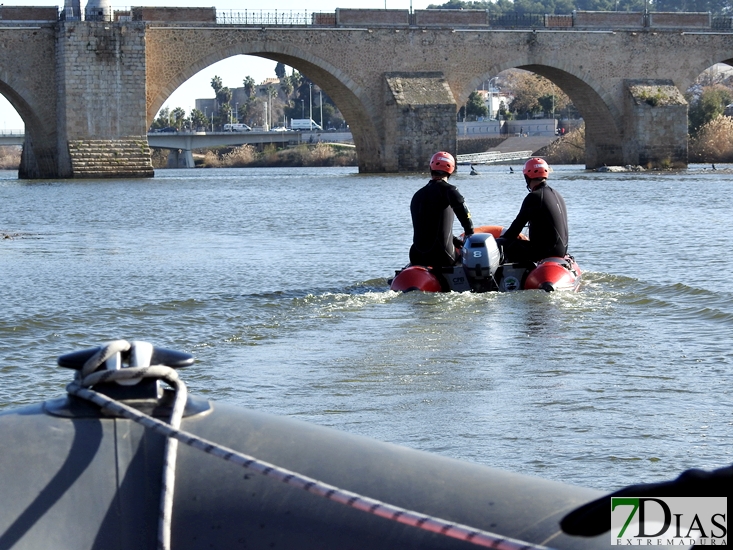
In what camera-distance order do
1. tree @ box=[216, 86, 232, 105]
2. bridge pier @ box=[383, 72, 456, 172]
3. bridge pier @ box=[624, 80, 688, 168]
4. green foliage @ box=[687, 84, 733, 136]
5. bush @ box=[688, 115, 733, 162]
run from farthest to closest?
tree @ box=[216, 86, 232, 105], green foliage @ box=[687, 84, 733, 136], bush @ box=[688, 115, 733, 162], bridge pier @ box=[624, 80, 688, 168], bridge pier @ box=[383, 72, 456, 172]

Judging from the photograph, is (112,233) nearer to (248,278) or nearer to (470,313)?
(248,278)

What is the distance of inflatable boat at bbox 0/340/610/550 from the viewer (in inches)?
71.1

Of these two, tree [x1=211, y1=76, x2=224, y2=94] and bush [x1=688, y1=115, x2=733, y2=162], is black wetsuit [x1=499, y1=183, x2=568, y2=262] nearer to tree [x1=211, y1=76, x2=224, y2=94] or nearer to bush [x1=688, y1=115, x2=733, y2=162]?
bush [x1=688, y1=115, x2=733, y2=162]

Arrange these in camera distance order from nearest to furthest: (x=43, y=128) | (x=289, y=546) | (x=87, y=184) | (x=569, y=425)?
(x=289, y=546), (x=569, y=425), (x=87, y=184), (x=43, y=128)

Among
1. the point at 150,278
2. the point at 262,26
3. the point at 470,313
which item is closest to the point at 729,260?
the point at 470,313

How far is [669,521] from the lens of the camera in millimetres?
1559

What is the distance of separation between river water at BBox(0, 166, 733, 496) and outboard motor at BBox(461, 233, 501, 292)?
0.19 meters

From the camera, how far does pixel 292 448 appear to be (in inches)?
76.7

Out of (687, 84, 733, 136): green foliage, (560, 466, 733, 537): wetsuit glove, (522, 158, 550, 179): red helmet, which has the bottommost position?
(560, 466, 733, 537): wetsuit glove

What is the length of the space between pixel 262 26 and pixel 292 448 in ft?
114

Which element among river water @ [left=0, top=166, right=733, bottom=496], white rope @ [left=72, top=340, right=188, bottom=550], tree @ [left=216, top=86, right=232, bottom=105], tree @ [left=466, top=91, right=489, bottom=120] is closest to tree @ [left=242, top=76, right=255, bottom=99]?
tree @ [left=216, top=86, right=232, bottom=105]

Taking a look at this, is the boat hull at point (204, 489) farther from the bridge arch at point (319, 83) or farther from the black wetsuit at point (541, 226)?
the bridge arch at point (319, 83)

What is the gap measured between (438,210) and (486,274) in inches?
21.7

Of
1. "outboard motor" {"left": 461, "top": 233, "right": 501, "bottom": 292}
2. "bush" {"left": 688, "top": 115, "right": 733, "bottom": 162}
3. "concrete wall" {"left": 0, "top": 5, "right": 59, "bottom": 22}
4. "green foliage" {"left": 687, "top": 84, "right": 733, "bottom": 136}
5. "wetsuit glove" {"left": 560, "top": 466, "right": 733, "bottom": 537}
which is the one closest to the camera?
"wetsuit glove" {"left": 560, "top": 466, "right": 733, "bottom": 537}
